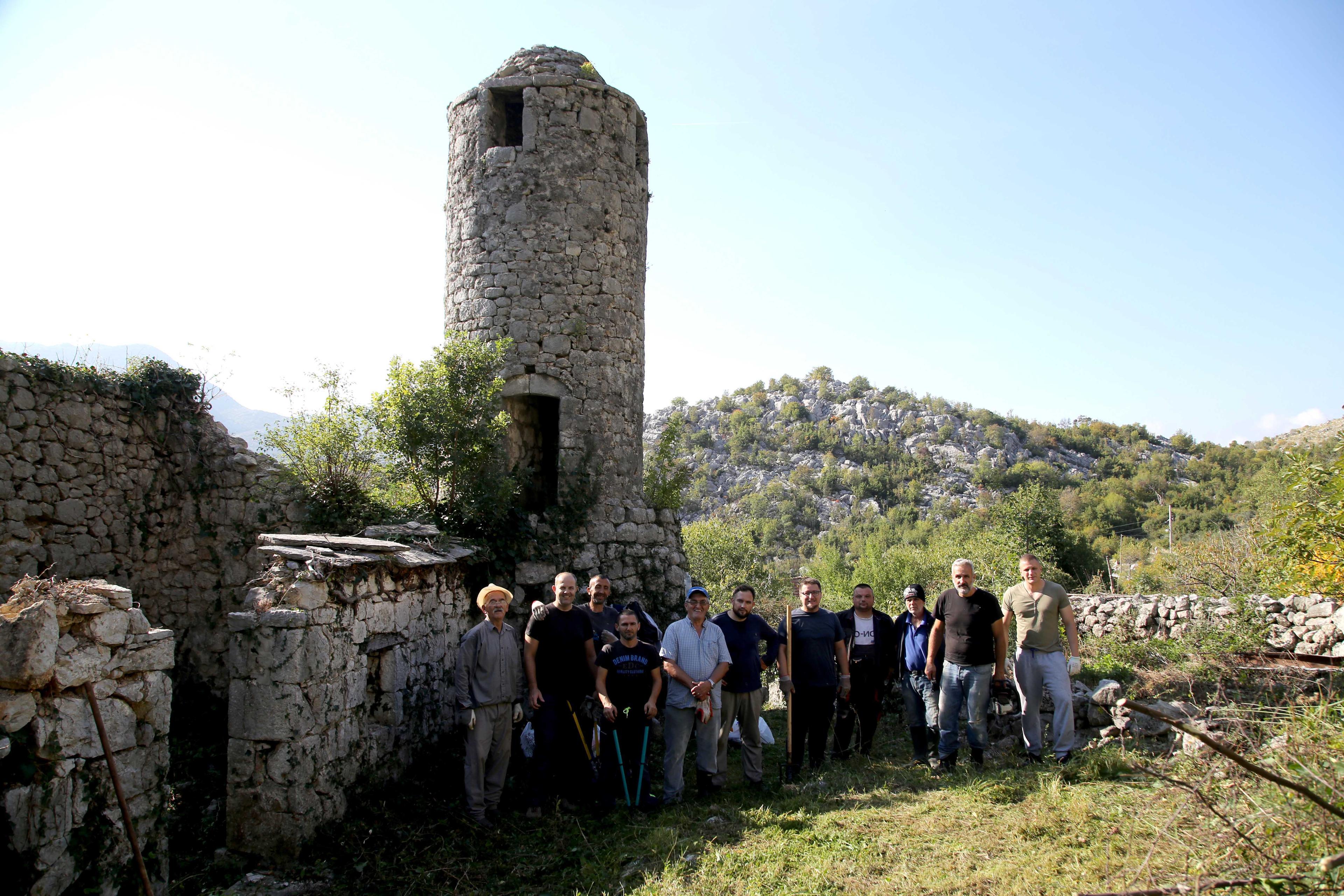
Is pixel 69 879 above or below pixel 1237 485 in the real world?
below

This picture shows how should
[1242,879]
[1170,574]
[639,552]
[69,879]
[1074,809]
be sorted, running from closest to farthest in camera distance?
1. [1242,879]
2. [69,879]
3. [1074,809]
4. [639,552]
5. [1170,574]

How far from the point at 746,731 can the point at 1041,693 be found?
2406 mm

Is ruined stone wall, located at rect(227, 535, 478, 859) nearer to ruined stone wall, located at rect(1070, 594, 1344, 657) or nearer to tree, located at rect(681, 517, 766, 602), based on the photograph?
ruined stone wall, located at rect(1070, 594, 1344, 657)

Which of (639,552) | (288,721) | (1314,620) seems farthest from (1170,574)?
(288,721)

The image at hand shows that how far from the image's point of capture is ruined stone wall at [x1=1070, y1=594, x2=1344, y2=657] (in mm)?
9375

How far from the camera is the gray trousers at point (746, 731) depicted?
6.41m

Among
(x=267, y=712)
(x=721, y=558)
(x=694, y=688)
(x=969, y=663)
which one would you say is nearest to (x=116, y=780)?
(x=267, y=712)

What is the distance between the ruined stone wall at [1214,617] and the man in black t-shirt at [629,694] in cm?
731

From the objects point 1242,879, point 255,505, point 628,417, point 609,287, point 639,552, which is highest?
point 609,287

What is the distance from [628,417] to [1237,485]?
42.7 meters

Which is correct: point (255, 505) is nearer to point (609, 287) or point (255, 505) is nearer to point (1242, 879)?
point (609, 287)

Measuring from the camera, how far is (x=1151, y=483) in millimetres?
43281

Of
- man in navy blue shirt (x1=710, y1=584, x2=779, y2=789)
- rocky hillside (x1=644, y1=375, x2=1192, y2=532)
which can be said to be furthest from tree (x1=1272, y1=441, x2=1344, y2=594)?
rocky hillside (x1=644, y1=375, x2=1192, y2=532)

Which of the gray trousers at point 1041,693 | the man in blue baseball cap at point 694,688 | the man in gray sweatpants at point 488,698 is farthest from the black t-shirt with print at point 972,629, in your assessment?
the man in gray sweatpants at point 488,698
